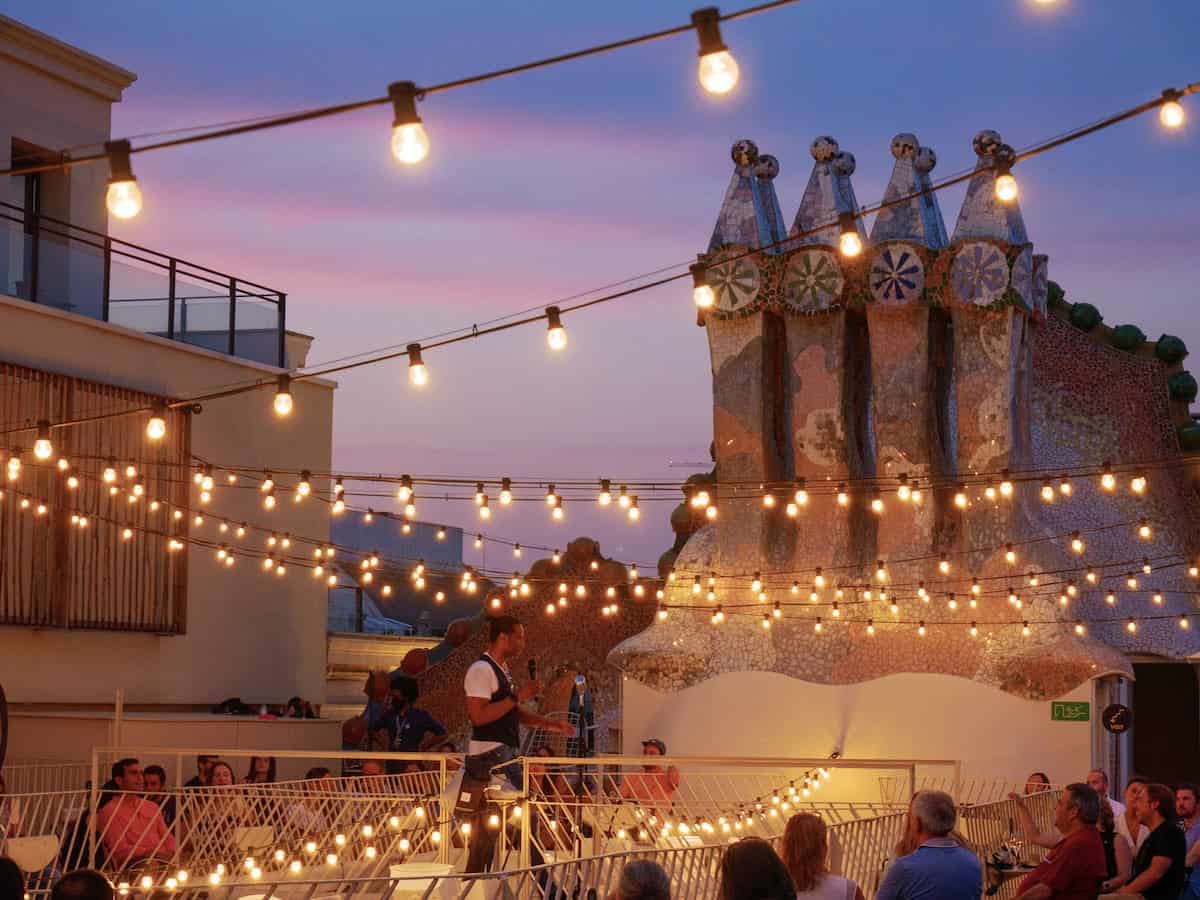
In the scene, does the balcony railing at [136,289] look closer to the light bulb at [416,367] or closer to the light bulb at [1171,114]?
the light bulb at [416,367]

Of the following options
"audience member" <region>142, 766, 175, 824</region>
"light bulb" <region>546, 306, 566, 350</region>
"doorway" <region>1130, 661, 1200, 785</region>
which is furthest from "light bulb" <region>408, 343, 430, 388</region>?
"doorway" <region>1130, 661, 1200, 785</region>

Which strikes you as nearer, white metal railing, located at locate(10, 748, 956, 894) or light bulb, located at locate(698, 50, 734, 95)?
light bulb, located at locate(698, 50, 734, 95)

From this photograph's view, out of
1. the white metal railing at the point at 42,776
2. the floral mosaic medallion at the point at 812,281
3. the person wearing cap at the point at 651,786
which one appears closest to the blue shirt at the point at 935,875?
the person wearing cap at the point at 651,786

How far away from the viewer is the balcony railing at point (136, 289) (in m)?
15.9

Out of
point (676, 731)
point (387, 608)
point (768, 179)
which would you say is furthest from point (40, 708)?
point (387, 608)

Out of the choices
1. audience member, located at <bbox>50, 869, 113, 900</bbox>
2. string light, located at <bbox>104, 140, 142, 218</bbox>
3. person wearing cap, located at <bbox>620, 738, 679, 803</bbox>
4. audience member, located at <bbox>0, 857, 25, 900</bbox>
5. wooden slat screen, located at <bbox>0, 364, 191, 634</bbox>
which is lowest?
person wearing cap, located at <bbox>620, 738, 679, 803</bbox>

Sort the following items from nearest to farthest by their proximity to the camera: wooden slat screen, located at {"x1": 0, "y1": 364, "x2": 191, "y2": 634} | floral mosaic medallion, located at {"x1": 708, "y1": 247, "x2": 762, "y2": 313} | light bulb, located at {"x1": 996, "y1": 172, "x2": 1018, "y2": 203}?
1. light bulb, located at {"x1": 996, "y1": 172, "x2": 1018, "y2": 203}
2. wooden slat screen, located at {"x1": 0, "y1": 364, "x2": 191, "y2": 634}
3. floral mosaic medallion, located at {"x1": 708, "y1": 247, "x2": 762, "y2": 313}

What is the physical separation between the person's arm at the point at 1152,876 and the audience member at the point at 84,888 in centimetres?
541

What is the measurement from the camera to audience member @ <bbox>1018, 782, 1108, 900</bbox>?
297 inches

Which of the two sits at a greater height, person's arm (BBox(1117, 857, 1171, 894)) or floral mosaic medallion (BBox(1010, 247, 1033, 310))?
floral mosaic medallion (BBox(1010, 247, 1033, 310))

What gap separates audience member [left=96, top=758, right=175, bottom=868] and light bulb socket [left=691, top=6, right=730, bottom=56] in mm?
6844

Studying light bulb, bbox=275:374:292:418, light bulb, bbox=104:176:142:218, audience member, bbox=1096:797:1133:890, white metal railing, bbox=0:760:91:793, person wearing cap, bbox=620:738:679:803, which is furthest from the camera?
white metal railing, bbox=0:760:91:793

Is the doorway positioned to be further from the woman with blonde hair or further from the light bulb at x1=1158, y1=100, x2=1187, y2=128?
the woman with blonde hair

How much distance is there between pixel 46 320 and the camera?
51.0ft
